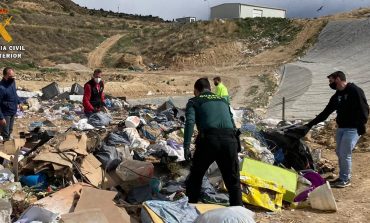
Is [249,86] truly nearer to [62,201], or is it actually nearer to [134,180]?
[134,180]

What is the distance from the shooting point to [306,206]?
5609 mm

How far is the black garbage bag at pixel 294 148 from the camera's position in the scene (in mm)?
6828

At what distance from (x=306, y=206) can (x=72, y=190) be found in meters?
2.83

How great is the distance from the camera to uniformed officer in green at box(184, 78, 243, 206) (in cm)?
462

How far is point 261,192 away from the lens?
5.45 metres

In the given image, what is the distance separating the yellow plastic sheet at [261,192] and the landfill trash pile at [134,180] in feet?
0.04

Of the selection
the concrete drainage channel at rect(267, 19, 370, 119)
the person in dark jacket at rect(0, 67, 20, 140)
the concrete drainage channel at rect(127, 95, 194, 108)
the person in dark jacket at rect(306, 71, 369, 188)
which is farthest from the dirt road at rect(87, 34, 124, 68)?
the person in dark jacket at rect(306, 71, 369, 188)

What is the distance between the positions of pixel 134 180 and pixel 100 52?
41.6 metres

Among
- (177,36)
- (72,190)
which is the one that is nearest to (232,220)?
(72,190)

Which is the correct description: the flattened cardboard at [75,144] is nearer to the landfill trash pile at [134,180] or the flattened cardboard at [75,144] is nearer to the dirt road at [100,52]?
the landfill trash pile at [134,180]

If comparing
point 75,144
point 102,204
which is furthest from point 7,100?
point 102,204

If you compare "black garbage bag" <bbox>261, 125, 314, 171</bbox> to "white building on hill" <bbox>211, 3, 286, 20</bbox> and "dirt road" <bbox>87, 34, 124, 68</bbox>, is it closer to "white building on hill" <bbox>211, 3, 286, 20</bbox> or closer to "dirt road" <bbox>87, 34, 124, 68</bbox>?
"dirt road" <bbox>87, 34, 124, 68</bbox>

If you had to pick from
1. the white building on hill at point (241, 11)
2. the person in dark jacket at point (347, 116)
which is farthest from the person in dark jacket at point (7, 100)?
the white building on hill at point (241, 11)

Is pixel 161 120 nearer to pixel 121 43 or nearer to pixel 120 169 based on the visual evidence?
pixel 120 169
